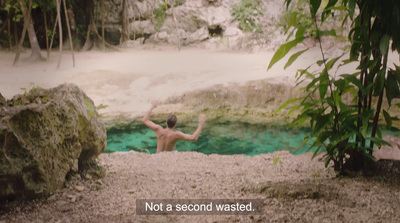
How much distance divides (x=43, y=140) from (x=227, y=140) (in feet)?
16.3

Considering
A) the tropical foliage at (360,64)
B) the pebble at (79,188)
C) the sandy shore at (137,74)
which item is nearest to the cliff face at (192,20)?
the sandy shore at (137,74)

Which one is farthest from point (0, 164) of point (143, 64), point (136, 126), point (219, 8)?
point (219, 8)

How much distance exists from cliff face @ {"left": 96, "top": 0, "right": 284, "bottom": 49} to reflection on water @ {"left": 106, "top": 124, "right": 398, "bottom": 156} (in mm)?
6547

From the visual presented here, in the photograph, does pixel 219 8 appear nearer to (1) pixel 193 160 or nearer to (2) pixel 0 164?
(1) pixel 193 160

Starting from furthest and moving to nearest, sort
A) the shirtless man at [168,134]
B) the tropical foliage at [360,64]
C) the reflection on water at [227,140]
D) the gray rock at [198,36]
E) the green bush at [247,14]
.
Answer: the gray rock at [198,36], the green bush at [247,14], the reflection on water at [227,140], the shirtless man at [168,134], the tropical foliage at [360,64]

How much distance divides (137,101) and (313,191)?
233 inches

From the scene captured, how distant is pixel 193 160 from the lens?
3.37 meters

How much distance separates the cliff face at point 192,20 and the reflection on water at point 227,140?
21.5 feet

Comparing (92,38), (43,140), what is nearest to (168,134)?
(43,140)

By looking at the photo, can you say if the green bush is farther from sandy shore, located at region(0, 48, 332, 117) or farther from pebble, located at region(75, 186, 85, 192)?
pebble, located at region(75, 186, 85, 192)

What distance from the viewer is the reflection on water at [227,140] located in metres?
6.34

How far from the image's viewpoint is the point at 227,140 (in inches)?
259

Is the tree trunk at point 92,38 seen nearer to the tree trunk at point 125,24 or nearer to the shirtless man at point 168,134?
the tree trunk at point 125,24

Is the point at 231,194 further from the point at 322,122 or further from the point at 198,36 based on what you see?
the point at 198,36
